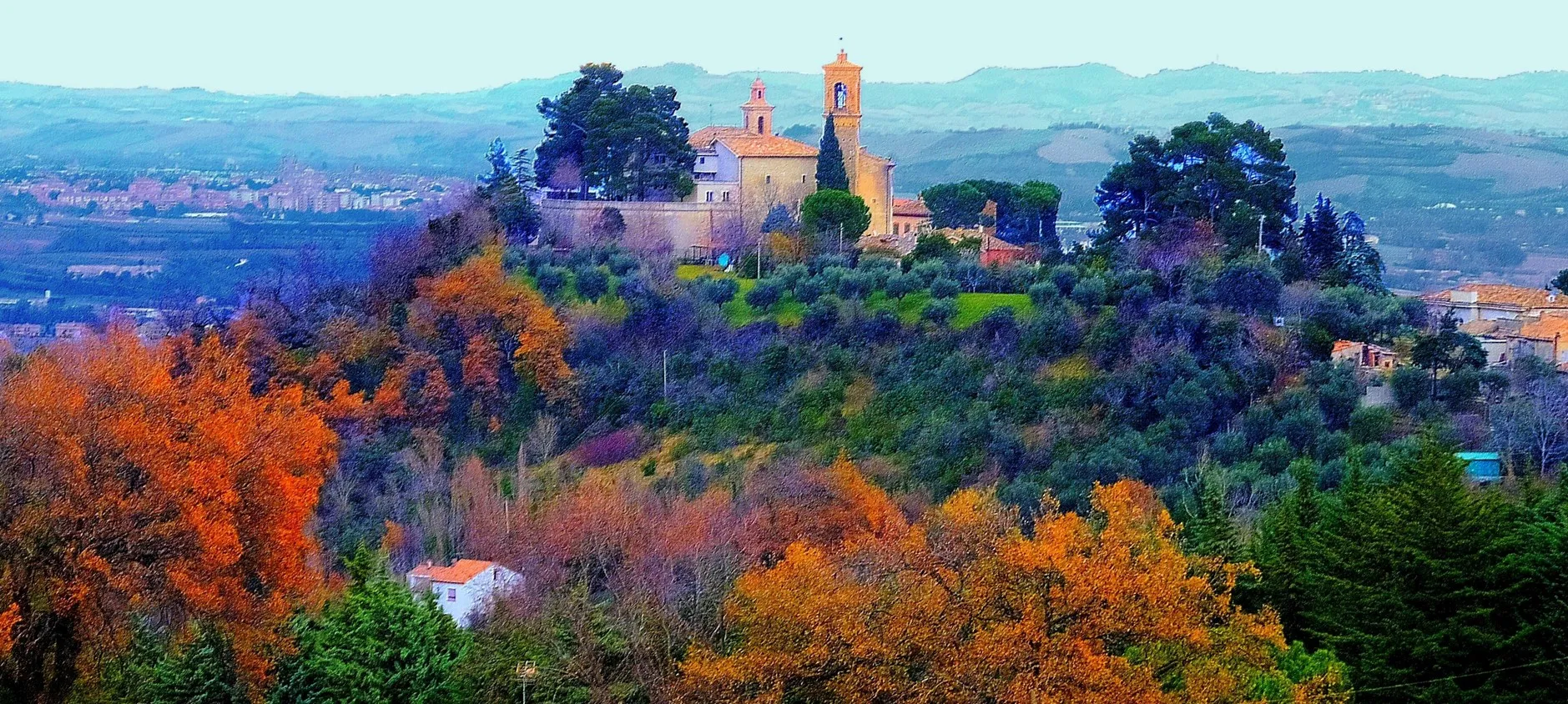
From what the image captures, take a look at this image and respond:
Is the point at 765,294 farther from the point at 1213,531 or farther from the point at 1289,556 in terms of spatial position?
the point at 1289,556

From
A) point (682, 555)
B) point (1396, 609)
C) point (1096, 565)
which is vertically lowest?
point (682, 555)

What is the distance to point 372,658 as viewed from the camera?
16.7 meters

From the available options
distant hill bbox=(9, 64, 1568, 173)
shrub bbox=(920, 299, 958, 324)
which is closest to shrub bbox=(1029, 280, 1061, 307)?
shrub bbox=(920, 299, 958, 324)

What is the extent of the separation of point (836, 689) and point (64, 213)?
64.0 m

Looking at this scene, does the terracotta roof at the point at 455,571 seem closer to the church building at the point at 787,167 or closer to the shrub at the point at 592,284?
the shrub at the point at 592,284

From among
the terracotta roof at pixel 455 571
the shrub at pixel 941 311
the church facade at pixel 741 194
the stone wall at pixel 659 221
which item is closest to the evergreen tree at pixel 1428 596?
the terracotta roof at pixel 455 571

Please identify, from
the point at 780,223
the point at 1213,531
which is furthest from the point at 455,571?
the point at 780,223

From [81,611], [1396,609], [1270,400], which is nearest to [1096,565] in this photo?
[1396,609]

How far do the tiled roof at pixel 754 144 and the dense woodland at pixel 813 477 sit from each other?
2.83 meters

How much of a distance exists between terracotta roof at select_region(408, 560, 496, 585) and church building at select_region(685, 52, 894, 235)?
14.9 metres

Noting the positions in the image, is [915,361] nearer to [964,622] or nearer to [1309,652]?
[1309,652]

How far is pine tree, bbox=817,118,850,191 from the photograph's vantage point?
41.6m

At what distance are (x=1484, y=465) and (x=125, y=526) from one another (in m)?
18.7

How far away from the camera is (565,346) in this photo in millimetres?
35938
